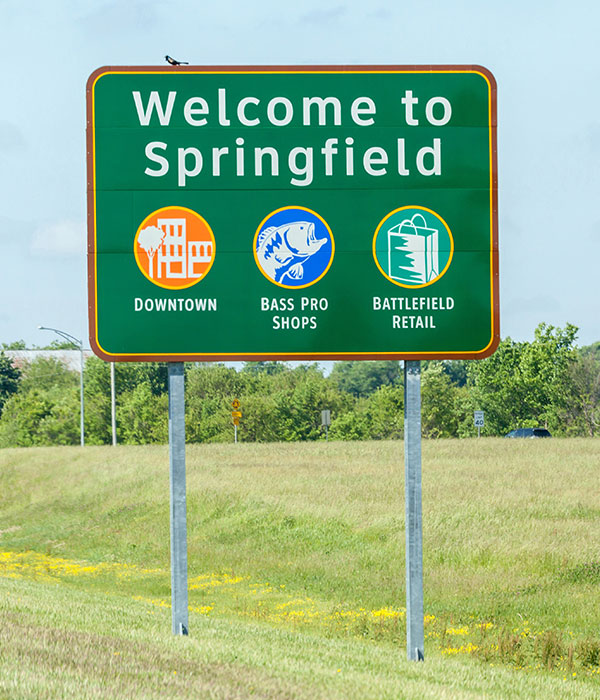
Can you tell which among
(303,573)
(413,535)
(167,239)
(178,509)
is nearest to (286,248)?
(167,239)

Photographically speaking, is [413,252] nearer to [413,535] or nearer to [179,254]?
[179,254]

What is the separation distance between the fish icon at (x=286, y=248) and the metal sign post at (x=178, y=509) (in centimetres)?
183

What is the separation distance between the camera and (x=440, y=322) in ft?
36.3

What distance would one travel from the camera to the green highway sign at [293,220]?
1102cm

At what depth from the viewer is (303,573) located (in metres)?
25.8

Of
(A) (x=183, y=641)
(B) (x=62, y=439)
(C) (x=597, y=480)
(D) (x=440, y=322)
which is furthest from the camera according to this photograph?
(B) (x=62, y=439)

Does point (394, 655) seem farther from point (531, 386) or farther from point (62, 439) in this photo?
point (62, 439)

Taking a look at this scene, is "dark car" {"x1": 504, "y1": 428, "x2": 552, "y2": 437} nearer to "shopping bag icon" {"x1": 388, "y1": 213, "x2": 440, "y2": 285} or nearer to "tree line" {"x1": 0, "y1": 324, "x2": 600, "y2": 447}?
"tree line" {"x1": 0, "y1": 324, "x2": 600, "y2": 447}

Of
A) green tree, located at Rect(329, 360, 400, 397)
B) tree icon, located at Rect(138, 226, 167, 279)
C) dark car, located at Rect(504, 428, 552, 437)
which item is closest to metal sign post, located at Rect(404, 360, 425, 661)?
tree icon, located at Rect(138, 226, 167, 279)

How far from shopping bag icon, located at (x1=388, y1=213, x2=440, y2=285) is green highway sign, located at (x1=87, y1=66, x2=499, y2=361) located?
0.06 feet

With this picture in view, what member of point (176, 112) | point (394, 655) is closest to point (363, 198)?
point (176, 112)

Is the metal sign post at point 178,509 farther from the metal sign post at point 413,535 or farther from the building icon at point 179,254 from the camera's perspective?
the metal sign post at point 413,535

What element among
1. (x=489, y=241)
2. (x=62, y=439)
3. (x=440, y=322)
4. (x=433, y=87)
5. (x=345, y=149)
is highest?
(x=433, y=87)

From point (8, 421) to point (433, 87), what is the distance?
354 ft
